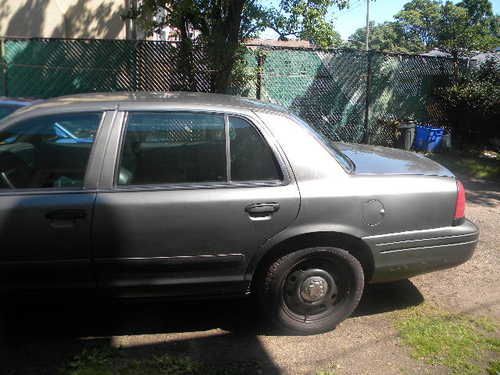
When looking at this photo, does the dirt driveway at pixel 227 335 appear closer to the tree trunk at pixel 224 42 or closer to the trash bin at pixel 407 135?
the tree trunk at pixel 224 42

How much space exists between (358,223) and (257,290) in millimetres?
807

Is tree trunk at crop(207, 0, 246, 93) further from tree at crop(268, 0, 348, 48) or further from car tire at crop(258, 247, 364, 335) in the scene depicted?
car tire at crop(258, 247, 364, 335)

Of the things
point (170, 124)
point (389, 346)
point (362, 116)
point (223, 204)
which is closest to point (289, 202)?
point (223, 204)

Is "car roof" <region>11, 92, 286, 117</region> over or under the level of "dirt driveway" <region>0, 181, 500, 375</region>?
over

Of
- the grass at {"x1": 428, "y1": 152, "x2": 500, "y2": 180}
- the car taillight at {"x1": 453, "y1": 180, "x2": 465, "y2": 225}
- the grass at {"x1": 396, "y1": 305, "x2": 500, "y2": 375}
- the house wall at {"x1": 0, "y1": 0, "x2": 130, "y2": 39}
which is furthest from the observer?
the house wall at {"x1": 0, "y1": 0, "x2": 130, "y2": 39}

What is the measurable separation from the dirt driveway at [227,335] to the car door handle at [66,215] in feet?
1.99

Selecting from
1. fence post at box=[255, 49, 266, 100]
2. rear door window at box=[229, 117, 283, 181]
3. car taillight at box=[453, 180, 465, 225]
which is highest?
fence post at box=[255, 49, 266, 100]

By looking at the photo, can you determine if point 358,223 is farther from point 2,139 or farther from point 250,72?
point 250,72

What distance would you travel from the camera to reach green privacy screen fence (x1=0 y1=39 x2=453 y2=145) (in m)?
9.91

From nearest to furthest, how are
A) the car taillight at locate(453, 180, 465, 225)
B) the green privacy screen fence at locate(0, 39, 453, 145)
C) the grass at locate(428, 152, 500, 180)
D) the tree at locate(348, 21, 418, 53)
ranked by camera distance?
1. the car taillight at locate(453, 180, 465, 225)
2. the grass at locate(428, 152, 500, 180)
3. the green privacy screen fence at locate(0, 39, 453, 145)
4. the tree at locate(348, 21, 418, 53)

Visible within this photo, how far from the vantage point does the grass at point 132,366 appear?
9.90 ft

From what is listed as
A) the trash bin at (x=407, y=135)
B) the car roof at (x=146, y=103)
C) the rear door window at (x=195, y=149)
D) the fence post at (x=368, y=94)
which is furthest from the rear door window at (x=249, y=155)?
the trash bin at (x=407, y=135)

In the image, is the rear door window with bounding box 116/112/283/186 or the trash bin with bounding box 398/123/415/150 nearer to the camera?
the rear door window with bounding box 116/112/283/186

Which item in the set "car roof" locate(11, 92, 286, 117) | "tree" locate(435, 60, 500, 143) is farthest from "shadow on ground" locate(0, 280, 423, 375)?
"tree" locate(435, 60, 500, 143)
